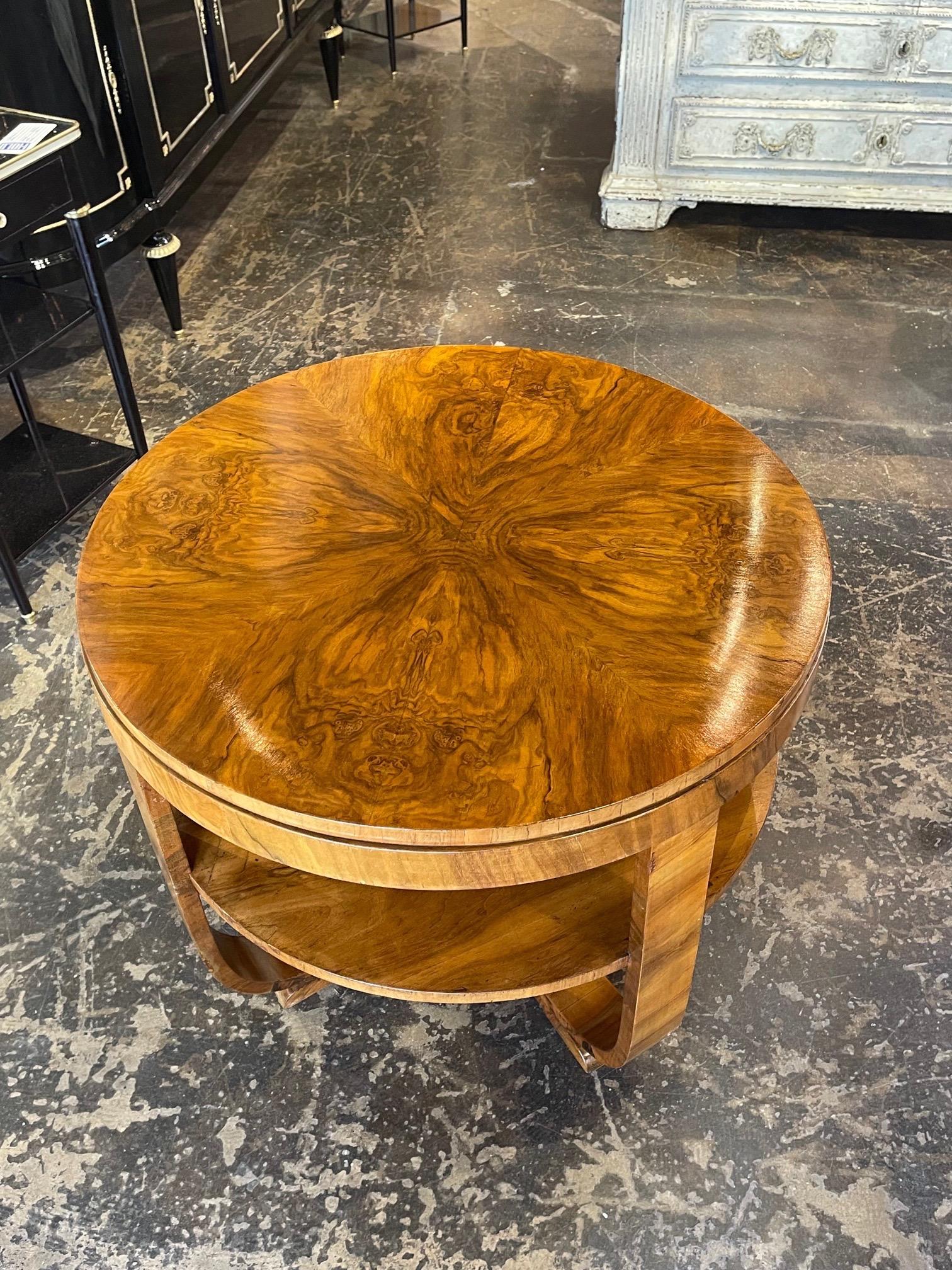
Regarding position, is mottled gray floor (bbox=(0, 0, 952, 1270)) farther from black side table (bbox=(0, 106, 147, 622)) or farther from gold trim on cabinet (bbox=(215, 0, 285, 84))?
gold trim on cabinet (bbox=(215, 0, 285, 84))

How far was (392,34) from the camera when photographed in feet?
13.3

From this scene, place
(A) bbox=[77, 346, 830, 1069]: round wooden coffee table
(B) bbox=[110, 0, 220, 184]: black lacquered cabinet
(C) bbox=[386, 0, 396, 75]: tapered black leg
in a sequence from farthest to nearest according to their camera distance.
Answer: (C) bbox=[386, 0, 396, 75]: tapered black leg → (B) bbox=[110, 0, 220, 184]: black lacquered cabinet → (A) bbox=[77, 346, 830, 1069]: round wooden coffee table

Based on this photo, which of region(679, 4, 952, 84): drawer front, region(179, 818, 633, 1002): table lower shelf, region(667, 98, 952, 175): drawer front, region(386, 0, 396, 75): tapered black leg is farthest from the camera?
region(386, 0, 396, 75): tapered black leg

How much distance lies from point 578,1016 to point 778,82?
2622mm

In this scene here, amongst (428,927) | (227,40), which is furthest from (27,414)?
(428,927)

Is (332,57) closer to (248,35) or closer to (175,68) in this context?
(248,35)

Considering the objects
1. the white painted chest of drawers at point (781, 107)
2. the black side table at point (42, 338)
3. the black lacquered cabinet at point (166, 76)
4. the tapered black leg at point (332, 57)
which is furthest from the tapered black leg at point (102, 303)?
the tapered black leg at point (332, 57)

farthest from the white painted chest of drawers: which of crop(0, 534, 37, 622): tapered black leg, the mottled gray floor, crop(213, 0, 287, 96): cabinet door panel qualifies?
crop(0, 534, 37, 622): tapered black leg

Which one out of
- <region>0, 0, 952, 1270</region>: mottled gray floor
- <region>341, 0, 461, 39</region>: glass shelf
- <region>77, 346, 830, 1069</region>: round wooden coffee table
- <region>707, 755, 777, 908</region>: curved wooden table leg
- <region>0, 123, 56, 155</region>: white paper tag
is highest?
<region>0, 123, 56, 155</region>: white paper tag

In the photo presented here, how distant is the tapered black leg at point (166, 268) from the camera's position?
2.65 meters

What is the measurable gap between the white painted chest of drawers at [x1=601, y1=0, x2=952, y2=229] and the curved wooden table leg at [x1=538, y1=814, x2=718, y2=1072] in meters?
2.52

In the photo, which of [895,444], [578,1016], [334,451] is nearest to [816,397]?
[895,444]

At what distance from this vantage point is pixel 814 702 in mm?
1901

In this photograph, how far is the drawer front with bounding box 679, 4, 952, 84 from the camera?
284 cm
